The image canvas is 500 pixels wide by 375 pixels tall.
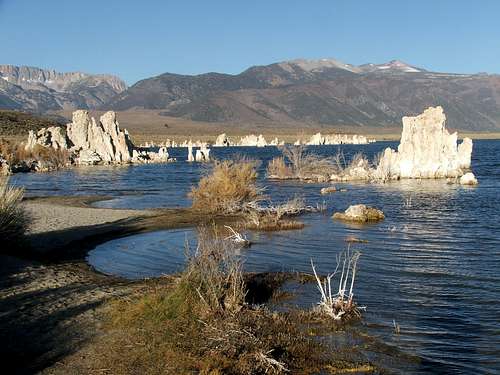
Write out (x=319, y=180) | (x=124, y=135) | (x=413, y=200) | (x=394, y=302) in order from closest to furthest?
(x=394, y=302) → (x=413, y=200) → (x=319, y=180) → (x=124, y=135)

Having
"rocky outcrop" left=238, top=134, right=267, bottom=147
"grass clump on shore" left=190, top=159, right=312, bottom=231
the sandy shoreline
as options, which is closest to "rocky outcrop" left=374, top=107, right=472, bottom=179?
"grass clump on shore" left=190, top=159, right=312, bottom=231

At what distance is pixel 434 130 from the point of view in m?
51.5

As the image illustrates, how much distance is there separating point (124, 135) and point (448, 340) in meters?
88.6

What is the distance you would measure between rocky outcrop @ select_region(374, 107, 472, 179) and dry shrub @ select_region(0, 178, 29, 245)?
38.6 m

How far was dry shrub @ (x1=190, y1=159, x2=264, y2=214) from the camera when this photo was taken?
29.5 meters

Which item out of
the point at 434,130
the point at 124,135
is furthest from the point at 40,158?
the point at 434,130

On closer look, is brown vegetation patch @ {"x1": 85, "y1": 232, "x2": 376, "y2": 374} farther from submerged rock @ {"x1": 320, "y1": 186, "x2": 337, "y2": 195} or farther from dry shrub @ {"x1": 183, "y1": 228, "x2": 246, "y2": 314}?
submerged rock @ {"x1": 320, "y1": 186, "x2": 337, "y2": 195}

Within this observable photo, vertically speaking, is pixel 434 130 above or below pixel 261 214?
above

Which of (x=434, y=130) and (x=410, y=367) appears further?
(x=434, y=130)

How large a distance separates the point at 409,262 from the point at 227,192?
43.0 ft

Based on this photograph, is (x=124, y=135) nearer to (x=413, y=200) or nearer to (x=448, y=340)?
(x=413, y=200)

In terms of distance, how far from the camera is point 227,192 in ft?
96.7

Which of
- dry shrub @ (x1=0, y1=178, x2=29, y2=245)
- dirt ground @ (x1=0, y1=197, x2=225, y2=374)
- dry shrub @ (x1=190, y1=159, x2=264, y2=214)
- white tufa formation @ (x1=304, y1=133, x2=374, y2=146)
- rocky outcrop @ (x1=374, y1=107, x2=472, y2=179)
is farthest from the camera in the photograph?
white tufa formation @ (x1=304, y1=133, x2=374, y2=146)

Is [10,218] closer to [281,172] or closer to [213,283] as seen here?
[213,283]
